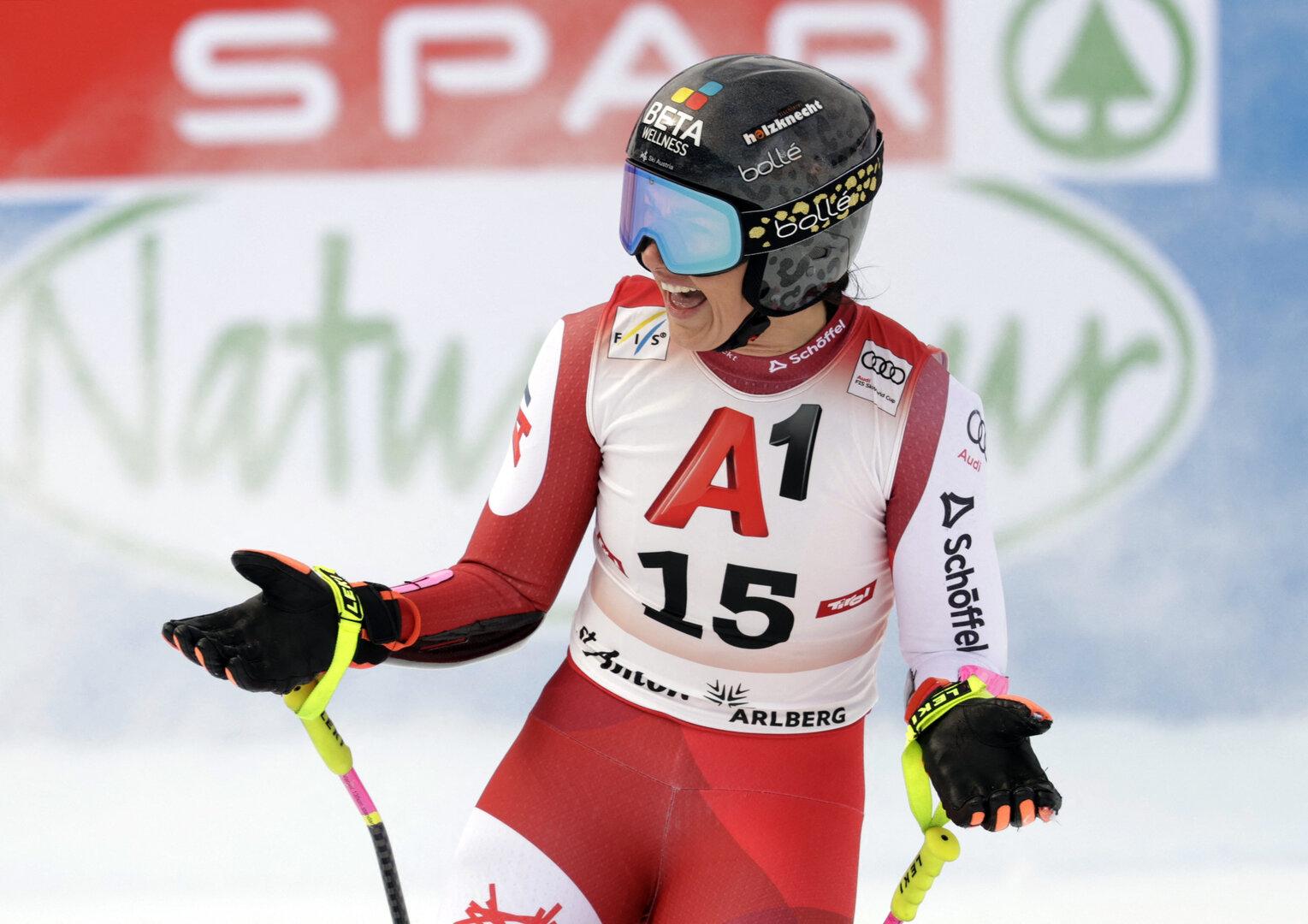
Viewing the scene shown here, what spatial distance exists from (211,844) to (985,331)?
7.35 ft

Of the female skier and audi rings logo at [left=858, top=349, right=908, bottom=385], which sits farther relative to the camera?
audi rings logo at [left=858, top=349, right=908, bottom=385]

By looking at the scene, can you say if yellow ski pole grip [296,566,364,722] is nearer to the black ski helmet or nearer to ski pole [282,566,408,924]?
ski pole [282,566,408,924]

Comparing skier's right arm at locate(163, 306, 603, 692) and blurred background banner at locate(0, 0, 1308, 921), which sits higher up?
blurred background banner at locate(0, 0, 1308, 921)

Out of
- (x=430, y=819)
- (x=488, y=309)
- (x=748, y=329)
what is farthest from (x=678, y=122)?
(x=488, y=309)

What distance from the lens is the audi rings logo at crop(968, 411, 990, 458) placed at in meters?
2.04

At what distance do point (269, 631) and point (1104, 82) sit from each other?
9.56 ft

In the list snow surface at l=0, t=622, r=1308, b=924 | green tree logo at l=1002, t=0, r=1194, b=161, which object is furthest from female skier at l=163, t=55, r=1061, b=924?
green tree logo at l=1002, t=0, r=1194, b=161

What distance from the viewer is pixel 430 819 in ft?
12.1

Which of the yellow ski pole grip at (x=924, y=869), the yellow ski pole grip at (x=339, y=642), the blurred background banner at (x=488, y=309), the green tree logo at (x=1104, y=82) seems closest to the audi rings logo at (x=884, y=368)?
the yellow ski pole grip at (x=924, y=869)

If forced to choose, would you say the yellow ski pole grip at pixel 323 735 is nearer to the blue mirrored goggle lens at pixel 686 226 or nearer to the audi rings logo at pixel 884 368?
the blue mirrored goggle lens at pixel 686 226

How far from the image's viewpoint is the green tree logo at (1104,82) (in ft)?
13.3

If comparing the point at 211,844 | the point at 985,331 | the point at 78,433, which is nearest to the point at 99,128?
the point at 78,433

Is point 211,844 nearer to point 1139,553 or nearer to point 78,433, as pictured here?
point 78,433

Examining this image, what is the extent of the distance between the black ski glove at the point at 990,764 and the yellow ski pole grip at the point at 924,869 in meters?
0.07
